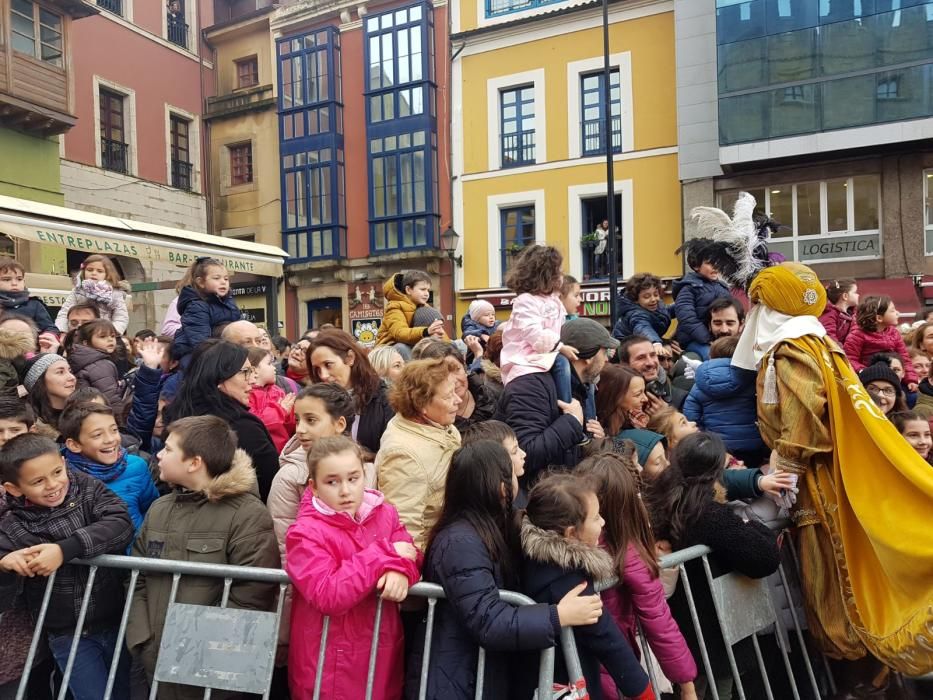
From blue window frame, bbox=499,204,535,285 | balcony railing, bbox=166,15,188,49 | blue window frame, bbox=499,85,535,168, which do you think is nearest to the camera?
blue window frame, bbox=499,85,535,168

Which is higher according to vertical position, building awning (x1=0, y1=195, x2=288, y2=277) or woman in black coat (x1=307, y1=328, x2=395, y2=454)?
building awning (x1=0, y1=195, x2=288, y2=277)

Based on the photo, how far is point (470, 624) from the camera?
2426 millimetres

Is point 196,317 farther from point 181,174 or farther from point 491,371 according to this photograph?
point 181,174

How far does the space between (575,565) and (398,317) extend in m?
4.00

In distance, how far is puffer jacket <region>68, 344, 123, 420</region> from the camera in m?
4.89

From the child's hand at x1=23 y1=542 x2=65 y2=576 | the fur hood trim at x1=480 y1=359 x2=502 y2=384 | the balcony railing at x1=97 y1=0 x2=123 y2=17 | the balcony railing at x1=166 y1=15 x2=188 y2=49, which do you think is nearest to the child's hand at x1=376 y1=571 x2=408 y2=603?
the child's hand at x1=23 y1=542 x2=65 y2=576

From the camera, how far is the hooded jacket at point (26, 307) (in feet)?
19.2

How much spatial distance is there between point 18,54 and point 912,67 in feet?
63.3

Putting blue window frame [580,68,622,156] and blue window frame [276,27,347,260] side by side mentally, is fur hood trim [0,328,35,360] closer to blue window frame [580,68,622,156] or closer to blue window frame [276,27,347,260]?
blue window frame [580,68,622,156]

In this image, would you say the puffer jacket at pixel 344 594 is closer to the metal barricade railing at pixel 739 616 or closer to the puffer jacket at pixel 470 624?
the puffer jacket at pixel 470 624

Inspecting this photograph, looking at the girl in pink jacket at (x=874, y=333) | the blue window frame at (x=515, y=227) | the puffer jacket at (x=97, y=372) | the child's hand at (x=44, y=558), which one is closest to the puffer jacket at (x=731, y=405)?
the girl in pink jacket at (x=874, y=333)

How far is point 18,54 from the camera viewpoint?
1658 cm

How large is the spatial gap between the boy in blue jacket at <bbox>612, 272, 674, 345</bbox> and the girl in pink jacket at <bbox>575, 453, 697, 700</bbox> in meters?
3.40

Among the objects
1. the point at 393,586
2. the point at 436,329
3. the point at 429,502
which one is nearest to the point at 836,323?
the point at 436,329
